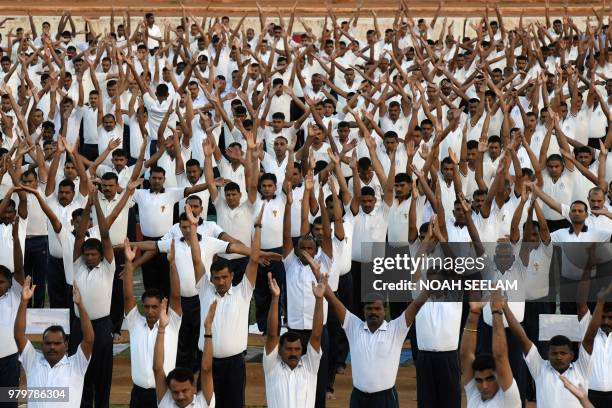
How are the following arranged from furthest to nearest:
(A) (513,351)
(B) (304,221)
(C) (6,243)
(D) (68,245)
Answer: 1. (C) (6,243)
2. (D) (68,245)
3. (B) (304,221)
4. (A) (513,351)

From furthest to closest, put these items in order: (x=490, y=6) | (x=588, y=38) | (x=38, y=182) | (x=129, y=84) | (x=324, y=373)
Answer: (x=490, y=6)
(x=588, y=38)
(x=129, y=84)
(x=38, y=182)
(x=324, y=373)

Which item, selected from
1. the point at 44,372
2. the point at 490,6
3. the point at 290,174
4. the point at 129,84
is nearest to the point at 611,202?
the point at 290,174

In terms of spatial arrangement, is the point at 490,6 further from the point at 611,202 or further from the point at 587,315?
the point at 587,315

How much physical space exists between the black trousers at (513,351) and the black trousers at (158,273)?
3.62 metres

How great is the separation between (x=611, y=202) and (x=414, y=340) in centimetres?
228

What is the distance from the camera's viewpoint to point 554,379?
8.67m

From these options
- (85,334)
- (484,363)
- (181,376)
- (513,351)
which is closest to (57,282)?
(85,334)

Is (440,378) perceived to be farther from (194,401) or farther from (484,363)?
(194,401)

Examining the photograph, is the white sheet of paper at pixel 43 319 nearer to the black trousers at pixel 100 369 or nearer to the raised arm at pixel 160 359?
the raised arm at pixel 160 359

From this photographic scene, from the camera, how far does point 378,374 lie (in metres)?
9.37

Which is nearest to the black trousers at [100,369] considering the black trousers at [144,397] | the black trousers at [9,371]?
the black trousers at [9,371]

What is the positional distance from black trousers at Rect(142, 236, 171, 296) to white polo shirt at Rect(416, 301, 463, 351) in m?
3.46

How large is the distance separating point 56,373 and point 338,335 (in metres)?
3.24

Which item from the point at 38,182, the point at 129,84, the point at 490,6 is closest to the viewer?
the point at 38,182
